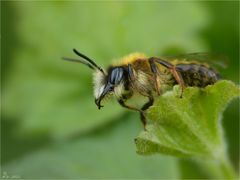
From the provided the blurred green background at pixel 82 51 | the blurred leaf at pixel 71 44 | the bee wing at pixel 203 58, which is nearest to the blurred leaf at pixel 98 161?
the blurred green background at pixel 82 51

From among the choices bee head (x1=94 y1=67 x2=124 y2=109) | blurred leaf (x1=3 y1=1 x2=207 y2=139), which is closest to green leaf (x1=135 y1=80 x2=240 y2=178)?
bee head (x1=94 y1=67 x2=124 y2=109)

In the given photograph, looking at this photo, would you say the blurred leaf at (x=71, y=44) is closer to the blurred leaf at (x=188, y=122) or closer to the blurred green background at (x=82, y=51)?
the blurred green background at (x=82, y=51)

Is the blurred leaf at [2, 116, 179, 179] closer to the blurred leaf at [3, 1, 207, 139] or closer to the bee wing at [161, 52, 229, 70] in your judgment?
the blurred leaf at [3, 1, 207, 139]

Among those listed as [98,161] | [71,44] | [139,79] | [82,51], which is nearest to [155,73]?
[139,79]

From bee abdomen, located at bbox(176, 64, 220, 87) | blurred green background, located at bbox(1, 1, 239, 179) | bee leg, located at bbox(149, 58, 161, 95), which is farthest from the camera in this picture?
blurred green background, located at bbox(1, 1, 239, 179)

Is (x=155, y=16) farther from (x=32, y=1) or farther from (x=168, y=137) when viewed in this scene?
(x=168, y=137)

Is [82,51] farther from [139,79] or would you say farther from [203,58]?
[139,79]

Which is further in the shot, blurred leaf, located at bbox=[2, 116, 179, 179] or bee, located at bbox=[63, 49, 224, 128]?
blurred leaf, located at bbox=[2, 116, 179, 179]

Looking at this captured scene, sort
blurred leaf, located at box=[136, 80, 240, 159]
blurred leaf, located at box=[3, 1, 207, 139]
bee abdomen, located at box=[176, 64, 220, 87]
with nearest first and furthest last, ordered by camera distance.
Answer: blurred leaf, located at box=[136, 80, 240, 159]
bee abdomen, located at box=[176, 64, 220, 87]
blurred leaf, located at box=[3, 1, 207, 139]
